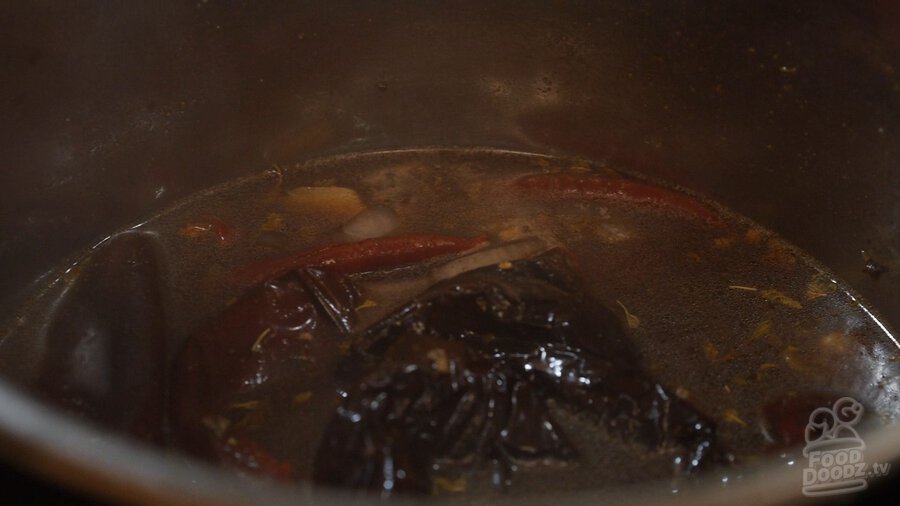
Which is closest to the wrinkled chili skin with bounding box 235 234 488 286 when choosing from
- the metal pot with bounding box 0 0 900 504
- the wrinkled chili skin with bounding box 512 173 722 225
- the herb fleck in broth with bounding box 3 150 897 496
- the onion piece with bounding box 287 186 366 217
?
the herb fleck in broth with bounding box 3 150 897 496

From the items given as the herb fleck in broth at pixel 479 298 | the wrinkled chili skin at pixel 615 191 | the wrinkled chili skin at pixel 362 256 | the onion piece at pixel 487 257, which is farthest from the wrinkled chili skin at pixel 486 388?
the wrinkled chili skin at pixel 615 191

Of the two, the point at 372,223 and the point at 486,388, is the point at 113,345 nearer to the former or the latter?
the point at 372,223

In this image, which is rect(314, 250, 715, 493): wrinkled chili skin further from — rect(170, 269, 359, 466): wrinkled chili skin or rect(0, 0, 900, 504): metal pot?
rect(0, 0, 900, 504): metal pot

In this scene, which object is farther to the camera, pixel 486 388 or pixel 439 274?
pixel 439 274

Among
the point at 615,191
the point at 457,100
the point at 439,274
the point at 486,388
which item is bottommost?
the point at 486,388

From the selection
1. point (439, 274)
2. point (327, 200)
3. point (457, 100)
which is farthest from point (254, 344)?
point (457, 100)

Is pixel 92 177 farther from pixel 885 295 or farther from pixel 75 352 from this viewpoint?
pixel 885 295

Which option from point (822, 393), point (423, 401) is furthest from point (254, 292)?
point (822, 393)
